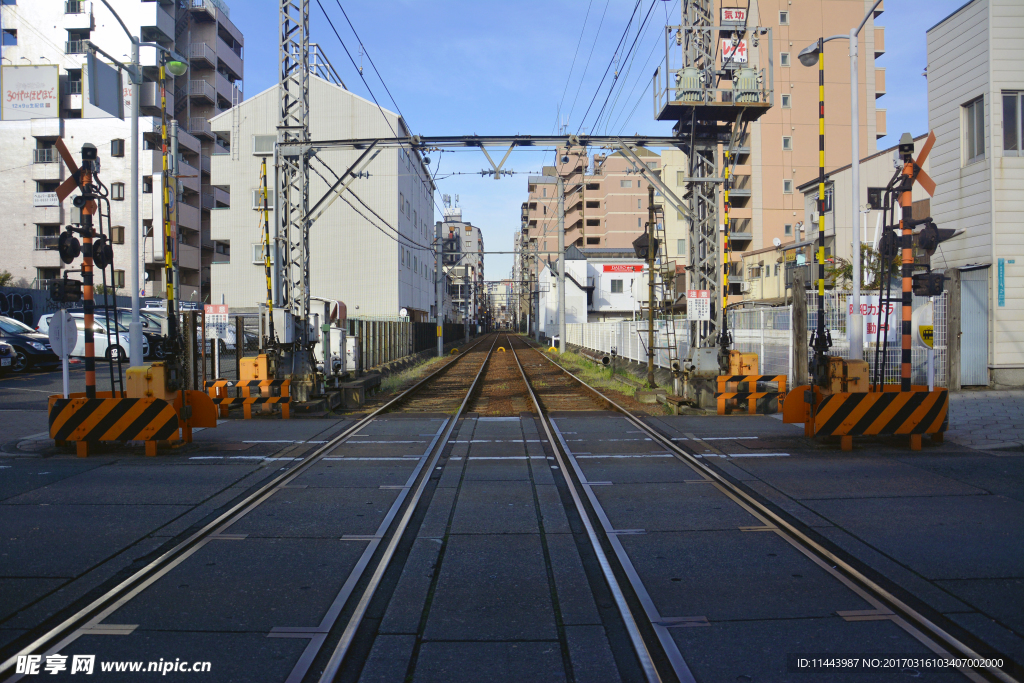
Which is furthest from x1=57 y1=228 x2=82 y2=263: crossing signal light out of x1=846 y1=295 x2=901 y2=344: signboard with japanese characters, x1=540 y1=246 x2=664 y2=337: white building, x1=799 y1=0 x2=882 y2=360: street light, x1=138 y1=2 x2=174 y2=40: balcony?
x1=540 y1=246 x2=664 y2=337: white building

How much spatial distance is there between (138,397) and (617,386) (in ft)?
43.4

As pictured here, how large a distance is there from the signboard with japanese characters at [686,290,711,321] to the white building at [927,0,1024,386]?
Answer: 21.7ft

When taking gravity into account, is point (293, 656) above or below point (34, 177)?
below

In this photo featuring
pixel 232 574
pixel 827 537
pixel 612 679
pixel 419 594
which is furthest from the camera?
pixel 827 537

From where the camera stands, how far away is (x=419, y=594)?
163 inches

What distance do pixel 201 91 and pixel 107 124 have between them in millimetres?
11029

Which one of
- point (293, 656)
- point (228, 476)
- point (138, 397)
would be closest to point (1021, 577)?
point (293, 656)

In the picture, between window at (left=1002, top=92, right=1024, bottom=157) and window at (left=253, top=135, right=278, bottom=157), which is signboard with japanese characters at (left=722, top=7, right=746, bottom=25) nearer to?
window at (left=1002, top=92, right=1024, bottom=157)

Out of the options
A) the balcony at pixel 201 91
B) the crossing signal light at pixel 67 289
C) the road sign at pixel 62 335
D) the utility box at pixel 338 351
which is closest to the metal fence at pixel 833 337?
the utility box at pixel 338 351

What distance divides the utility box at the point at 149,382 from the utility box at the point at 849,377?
895 centimetres

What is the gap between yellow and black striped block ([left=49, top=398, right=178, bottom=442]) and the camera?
8.75 m

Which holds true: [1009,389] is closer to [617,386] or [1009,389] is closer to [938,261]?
[938,261]

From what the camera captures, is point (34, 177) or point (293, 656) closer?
point (293, 656)

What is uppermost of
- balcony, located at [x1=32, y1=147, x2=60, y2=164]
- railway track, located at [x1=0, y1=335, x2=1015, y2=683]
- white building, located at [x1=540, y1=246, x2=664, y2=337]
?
balcony, located at [x1=32, y1=147, x2=60, y2=164]
